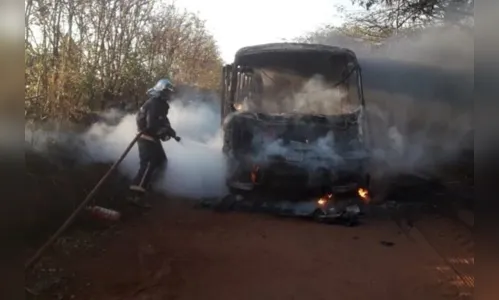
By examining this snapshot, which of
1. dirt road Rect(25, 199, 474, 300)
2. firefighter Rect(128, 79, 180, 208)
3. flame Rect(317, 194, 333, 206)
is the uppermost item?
firefighter Rect(128, 79, 180, 208)

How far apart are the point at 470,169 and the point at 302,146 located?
68 cm

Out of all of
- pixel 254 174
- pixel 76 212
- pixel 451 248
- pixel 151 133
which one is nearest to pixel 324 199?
pixel 254 174

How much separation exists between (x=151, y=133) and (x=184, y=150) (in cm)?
16

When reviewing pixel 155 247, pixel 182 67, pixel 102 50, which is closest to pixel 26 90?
pixel 102 50

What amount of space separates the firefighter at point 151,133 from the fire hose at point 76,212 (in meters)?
0.04

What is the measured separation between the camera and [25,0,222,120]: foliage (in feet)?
9.55

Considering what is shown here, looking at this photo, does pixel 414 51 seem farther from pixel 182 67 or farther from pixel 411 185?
pixel 182 67

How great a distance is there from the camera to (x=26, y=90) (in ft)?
9.44

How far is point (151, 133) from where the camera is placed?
116 inches

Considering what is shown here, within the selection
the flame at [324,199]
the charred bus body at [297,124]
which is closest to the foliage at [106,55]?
the charred bus body at [297,124]

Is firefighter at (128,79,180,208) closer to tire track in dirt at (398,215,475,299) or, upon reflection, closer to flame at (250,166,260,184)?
flame at (250,166,260,184)

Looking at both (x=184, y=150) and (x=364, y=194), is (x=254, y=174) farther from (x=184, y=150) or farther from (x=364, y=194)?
(x=364, y=194)

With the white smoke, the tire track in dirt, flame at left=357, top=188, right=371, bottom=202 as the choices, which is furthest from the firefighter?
the tire track in dirt

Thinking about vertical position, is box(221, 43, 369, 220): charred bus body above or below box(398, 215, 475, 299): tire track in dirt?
above
